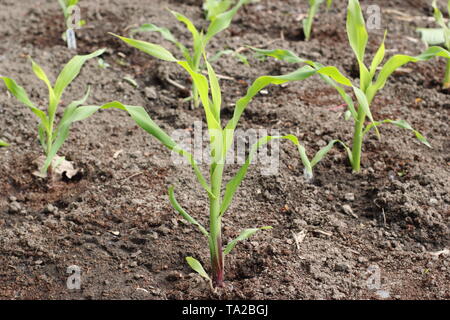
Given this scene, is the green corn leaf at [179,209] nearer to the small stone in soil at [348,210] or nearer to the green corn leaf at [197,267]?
the green corn leaf at [197,267]

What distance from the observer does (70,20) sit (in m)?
3.75

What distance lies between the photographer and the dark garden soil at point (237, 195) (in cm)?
229

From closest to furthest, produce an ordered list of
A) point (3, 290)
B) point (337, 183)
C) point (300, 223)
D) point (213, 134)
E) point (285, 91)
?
point (213, 134), point (3, 290), point (300, 223), point (337, 183), point (285, 91)

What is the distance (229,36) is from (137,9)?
2.27ft

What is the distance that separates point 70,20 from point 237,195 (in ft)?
5.62

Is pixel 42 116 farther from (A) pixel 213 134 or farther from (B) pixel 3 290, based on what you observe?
(A) pixel 213 134

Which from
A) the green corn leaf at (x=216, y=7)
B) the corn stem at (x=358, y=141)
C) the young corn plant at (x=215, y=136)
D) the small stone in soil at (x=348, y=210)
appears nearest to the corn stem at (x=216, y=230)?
the young corn plant at (x=215, y=136)

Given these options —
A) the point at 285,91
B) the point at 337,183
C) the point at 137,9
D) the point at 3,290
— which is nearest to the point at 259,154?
the point at 337,183

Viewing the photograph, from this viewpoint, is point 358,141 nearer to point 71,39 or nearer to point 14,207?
point 14,207

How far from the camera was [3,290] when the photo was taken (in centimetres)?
222

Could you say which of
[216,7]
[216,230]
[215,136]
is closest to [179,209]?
[216,230]

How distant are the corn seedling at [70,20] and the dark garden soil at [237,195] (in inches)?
2.9

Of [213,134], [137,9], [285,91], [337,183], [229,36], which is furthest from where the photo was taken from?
[137,9]

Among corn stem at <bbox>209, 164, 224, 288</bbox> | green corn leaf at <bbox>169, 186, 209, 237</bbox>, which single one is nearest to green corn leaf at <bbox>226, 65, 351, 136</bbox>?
corn stem at <bbox>209, 164, 224, 288</bbox>
